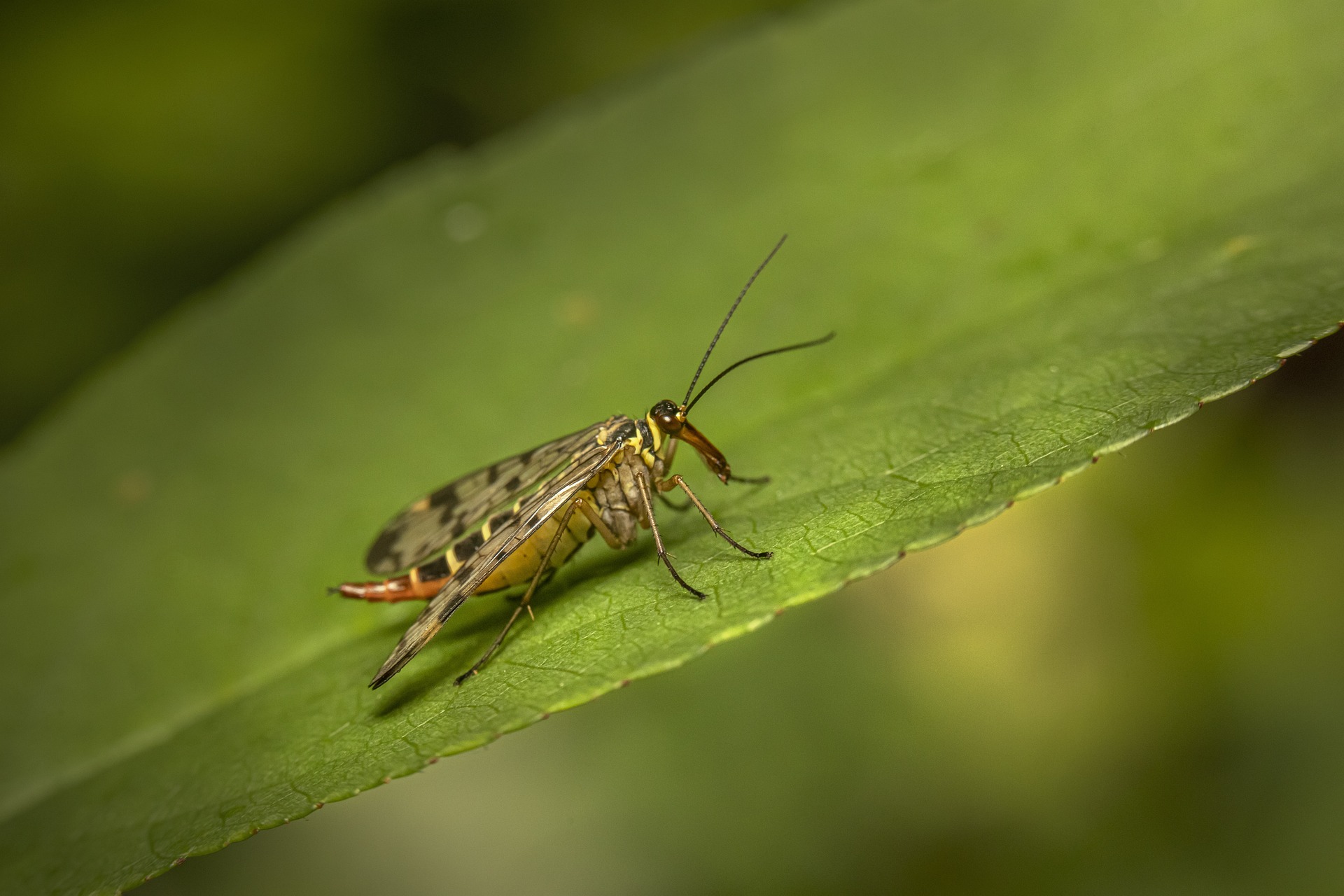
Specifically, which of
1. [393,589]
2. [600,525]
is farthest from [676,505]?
[393,589]

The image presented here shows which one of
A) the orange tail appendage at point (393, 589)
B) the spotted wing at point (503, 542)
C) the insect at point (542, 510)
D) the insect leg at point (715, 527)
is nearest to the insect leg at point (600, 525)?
the insect at point (542, 510)

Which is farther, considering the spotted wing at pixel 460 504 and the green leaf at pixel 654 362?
the spotted wing at pixel 460 504

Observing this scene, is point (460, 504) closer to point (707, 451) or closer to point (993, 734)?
point (707, 451)

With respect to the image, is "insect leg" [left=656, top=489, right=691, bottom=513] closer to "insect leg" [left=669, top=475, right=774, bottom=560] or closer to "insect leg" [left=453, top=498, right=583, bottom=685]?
"insect leg" [left=669, top=475, right=774, bottom=560]

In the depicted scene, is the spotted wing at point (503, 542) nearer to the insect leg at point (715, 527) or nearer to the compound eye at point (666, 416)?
the compound eye at point (666, 416)

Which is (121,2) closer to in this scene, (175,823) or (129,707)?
(129,707)

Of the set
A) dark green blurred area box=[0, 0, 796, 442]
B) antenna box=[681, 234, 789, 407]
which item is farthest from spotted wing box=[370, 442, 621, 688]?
dark green blurred area box=[0, 0, 796, 442]

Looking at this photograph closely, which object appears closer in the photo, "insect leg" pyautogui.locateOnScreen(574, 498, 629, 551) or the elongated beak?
the elongated beak
